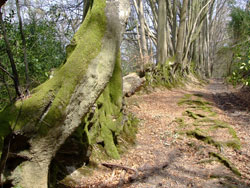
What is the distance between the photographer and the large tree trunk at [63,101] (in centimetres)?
262

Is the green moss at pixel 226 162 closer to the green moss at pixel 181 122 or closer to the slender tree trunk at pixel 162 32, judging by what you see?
the green moss at pixel 181 122

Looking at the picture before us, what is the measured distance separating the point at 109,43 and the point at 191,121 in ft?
15.3

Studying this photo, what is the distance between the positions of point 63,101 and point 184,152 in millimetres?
3384

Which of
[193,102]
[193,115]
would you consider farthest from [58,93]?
[193,102]

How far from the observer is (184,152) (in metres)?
5.05

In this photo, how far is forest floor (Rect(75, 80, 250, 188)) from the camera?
3762 mm

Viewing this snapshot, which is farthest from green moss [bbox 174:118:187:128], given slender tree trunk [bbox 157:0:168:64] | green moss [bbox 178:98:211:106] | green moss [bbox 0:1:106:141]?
slender tree trunk [bbox 157:0:168:64]

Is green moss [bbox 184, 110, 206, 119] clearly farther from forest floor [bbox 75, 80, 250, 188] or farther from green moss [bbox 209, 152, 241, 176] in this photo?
green moss [bbox 209, 152, 241, 176]

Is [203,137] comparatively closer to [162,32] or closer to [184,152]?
[184,152]

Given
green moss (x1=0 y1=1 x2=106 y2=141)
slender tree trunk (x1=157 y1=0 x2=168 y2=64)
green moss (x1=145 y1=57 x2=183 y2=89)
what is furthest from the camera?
slender tree trunk (x1=157 y1=0 x2=168 y2=64)

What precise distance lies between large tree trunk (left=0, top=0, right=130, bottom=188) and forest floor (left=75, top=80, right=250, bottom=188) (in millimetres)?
1083

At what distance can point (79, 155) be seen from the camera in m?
3.77

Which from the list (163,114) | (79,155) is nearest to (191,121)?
(163,114)

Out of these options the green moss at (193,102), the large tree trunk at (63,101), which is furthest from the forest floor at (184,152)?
the large tree trunk at (63,101)
